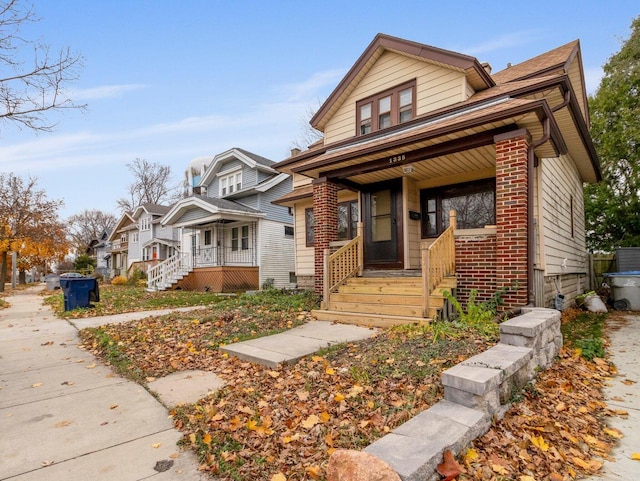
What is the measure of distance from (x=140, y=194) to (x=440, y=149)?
135 ft

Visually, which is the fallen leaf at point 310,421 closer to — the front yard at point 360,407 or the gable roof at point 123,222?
the front yard at point 360,407

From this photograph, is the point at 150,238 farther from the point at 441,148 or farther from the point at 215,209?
the point at 441,148

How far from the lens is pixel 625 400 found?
11.4ft

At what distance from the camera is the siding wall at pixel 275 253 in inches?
691

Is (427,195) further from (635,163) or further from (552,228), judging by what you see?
(635,163)

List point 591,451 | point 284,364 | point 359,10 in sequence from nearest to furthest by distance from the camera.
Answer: point 591,451 < point 284,364 < point 359,10

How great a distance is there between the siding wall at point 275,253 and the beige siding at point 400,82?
27.7 ft

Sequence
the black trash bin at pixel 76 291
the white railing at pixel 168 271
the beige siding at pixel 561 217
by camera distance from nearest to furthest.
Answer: the beige siding at pixel 561 217, the black trash bin at pixel 76 291, the white railing at pixel 168 271

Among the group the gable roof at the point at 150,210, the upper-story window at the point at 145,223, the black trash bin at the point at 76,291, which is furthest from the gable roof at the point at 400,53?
the upper-story window at the point at 145,223

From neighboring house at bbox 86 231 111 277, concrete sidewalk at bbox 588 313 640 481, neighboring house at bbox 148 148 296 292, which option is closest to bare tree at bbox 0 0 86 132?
concrete sidewalk at bbox 588 313 640 481

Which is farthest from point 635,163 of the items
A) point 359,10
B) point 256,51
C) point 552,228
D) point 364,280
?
point 256,51

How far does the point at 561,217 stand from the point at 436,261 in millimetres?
5283

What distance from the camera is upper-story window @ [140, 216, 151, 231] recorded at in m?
29.3

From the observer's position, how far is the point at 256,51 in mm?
12055
